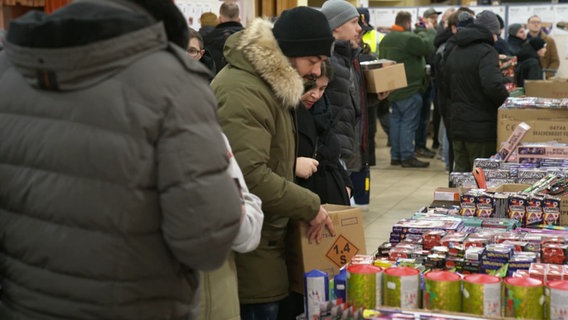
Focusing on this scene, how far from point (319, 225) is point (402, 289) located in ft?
2.45

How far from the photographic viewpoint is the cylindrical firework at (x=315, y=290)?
295cm

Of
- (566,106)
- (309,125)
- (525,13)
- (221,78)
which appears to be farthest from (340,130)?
(525,13)

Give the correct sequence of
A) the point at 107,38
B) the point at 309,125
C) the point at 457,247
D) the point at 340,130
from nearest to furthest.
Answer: the point at 107,38 → the point at 457,247 → the point at 309,125 → the point at 340,130

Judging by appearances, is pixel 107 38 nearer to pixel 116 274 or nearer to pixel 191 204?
pixel 191 204

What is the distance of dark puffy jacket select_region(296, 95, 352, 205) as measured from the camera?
3889 mm

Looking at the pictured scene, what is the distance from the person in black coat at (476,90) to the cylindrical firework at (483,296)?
4.62m

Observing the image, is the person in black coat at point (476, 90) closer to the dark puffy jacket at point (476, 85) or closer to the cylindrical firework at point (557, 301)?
the dark puffy jacket at point (476, 85)

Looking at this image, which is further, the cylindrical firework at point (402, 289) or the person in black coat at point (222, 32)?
the person in black coat at point (222, 32)

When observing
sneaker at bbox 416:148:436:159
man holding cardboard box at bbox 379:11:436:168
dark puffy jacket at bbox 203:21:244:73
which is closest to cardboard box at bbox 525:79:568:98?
dark puffy jacket at bbox 203:21:244:73

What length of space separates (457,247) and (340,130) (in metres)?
2.76

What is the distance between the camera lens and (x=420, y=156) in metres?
11.6

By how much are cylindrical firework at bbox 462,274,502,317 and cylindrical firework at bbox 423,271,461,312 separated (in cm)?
3

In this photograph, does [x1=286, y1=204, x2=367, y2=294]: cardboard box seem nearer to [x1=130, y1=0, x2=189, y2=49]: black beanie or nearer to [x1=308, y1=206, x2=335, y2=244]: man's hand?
[x1=308, y1=206, x2=335, y2=244]: man's hand

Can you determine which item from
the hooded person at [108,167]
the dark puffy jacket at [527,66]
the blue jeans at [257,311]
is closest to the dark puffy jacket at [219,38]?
the blue jeans at [257,311]
